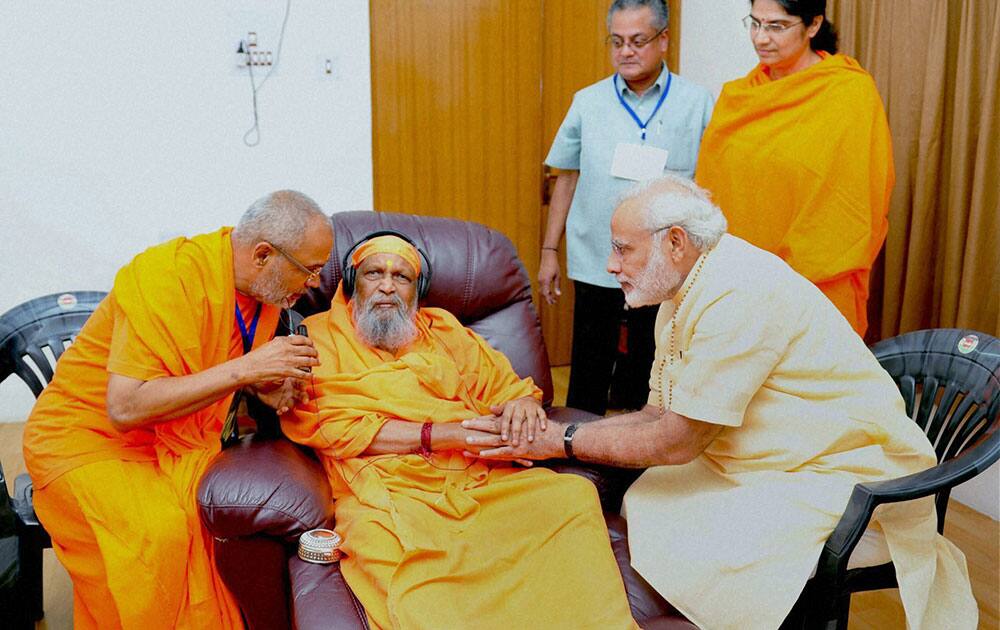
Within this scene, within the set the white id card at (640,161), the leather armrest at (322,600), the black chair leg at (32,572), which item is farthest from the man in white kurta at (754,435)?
the black chair leg at (32,572)

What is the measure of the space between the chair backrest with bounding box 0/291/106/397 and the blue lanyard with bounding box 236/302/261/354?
593mm

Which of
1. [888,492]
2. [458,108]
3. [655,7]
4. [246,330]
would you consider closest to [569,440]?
[888,492]

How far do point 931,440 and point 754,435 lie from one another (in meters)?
0.58

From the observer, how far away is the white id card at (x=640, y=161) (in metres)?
3.02

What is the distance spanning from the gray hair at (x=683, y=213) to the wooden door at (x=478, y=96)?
273cm

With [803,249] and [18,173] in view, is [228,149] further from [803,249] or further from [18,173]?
[803,249]

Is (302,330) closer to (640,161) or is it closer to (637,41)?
(640,161)

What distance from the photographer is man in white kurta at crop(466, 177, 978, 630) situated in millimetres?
1721

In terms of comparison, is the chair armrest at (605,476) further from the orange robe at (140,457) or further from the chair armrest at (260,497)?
the orange robe at (140,457)

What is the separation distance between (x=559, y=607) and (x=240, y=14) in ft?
10.7

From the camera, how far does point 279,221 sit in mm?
2041

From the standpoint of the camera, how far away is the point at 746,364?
174cm

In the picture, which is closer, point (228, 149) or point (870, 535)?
point (870, 535)

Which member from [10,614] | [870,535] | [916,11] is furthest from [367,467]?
[916,11]
